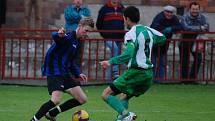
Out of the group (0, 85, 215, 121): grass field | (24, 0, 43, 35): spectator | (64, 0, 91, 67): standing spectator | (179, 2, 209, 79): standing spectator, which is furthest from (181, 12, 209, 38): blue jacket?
(24, 0, 43, 35): spectator

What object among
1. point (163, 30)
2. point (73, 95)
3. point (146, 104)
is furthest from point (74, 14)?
point (73, 95)

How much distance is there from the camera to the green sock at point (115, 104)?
12516mm

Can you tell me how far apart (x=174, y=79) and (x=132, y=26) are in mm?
7138

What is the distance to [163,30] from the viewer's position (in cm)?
1962

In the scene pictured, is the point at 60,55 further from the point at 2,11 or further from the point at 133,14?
the point at 2,11

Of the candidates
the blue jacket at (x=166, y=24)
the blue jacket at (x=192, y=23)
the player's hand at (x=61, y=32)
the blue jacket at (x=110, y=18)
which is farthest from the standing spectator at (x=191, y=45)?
the player's hand at (x=61, y=32)

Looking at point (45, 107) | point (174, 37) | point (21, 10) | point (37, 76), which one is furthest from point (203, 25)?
point (45, 107)

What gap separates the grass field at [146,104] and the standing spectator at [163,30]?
46cm

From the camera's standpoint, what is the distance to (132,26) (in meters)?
12.7

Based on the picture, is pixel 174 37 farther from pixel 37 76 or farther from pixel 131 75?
pixel 131 75

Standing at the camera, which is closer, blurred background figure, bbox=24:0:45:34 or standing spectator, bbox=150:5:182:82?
standing spectator, bbox=150:5:182:82

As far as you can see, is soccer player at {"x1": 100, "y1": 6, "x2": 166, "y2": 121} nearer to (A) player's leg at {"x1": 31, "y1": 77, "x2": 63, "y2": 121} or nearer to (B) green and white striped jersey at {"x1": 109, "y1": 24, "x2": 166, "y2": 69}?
(B) green and white striped jersey at {"x1": 109, "y1": 24, "x2": 166, "y2": 69}

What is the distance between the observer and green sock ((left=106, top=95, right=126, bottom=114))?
Answer: 12.5m

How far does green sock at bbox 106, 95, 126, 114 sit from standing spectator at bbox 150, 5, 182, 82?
6.91 meters
